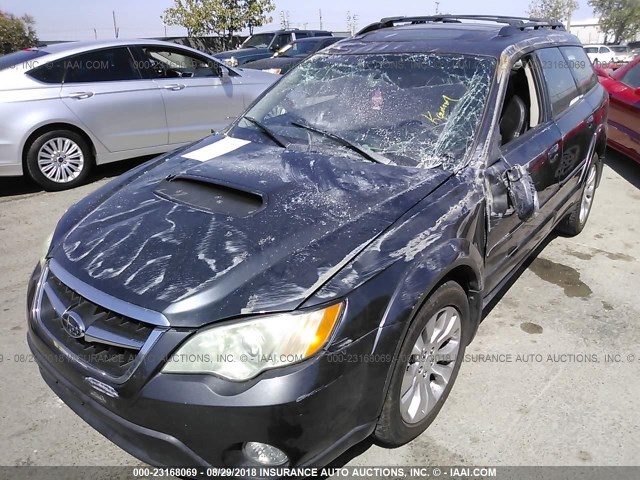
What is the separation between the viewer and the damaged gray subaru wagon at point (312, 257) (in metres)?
1.89

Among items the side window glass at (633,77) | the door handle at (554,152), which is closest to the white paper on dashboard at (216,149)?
the door handle at (554,152)

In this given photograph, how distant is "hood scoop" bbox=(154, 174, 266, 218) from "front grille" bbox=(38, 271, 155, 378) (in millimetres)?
641

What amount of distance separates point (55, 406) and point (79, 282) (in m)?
1.00

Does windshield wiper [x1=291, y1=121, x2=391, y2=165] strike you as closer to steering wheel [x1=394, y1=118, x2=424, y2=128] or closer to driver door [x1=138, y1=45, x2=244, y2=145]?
steering wheel [x1=394, y1=118, x2=424, y2=128]

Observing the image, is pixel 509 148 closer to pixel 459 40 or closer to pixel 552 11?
pixel 459 40

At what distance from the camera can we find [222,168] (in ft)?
9.37

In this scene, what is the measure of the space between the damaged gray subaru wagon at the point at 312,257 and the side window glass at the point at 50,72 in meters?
3.38

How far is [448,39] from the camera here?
3.35 m

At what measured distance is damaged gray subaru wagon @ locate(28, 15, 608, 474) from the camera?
6.19 feet

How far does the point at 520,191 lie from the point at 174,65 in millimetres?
5183

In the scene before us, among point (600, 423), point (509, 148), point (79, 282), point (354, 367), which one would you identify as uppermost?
point (509, 148)

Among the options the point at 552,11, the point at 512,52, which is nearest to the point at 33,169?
the point at 512,52

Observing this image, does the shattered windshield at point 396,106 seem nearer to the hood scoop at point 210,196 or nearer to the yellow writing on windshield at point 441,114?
the yellow writing on windshield at point 441,114

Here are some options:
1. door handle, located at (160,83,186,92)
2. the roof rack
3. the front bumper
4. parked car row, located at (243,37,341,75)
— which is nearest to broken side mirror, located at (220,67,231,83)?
door handle, located at (160,83,186,92)
